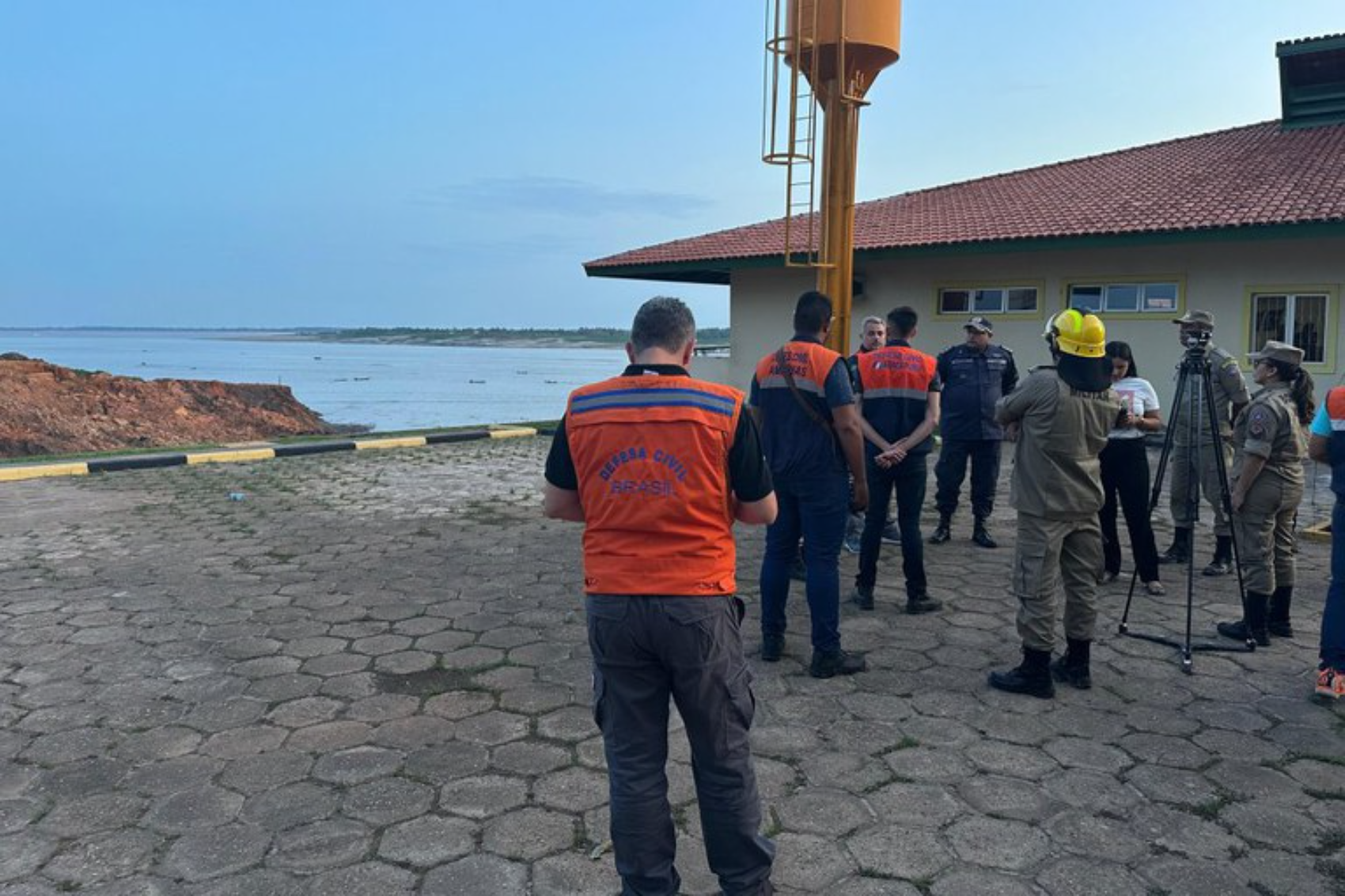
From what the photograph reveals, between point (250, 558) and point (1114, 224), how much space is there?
1386 centimetres

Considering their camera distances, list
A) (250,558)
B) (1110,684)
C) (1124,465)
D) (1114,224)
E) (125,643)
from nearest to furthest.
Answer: (1110,684), (125,643), (1124,465), (250,558), (1114,224)

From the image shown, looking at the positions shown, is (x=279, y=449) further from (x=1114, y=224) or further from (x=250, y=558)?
(x=1114, y=224)

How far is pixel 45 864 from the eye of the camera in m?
2.99

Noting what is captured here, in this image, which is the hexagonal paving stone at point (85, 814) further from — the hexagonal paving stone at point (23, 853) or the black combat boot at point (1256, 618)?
the black combat boot at point (1256, 618)

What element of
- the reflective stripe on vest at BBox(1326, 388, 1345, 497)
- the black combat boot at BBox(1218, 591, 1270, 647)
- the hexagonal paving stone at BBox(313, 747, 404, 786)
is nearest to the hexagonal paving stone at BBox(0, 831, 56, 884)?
the hexagonal paving stone at BBox(313, 747, 404, 786)

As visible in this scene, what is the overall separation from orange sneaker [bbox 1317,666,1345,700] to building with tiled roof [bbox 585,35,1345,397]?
11.2 metres

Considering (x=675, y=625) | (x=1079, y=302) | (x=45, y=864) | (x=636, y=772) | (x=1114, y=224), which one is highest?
(x=1114, y=224)

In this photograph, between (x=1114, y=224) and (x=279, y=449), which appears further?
(x=1114, y=224)

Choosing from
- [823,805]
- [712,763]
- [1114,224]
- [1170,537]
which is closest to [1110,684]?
[823,805]

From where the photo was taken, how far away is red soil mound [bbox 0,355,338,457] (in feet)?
63.9

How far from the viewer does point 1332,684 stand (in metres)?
4.23

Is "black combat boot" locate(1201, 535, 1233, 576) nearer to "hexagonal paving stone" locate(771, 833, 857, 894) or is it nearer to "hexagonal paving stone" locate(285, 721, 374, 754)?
"hexagonal paving stone" locate(771, 833, 857, 894)

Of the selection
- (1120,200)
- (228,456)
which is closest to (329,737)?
(228,456)

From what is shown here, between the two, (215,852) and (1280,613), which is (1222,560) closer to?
(1280,613)
